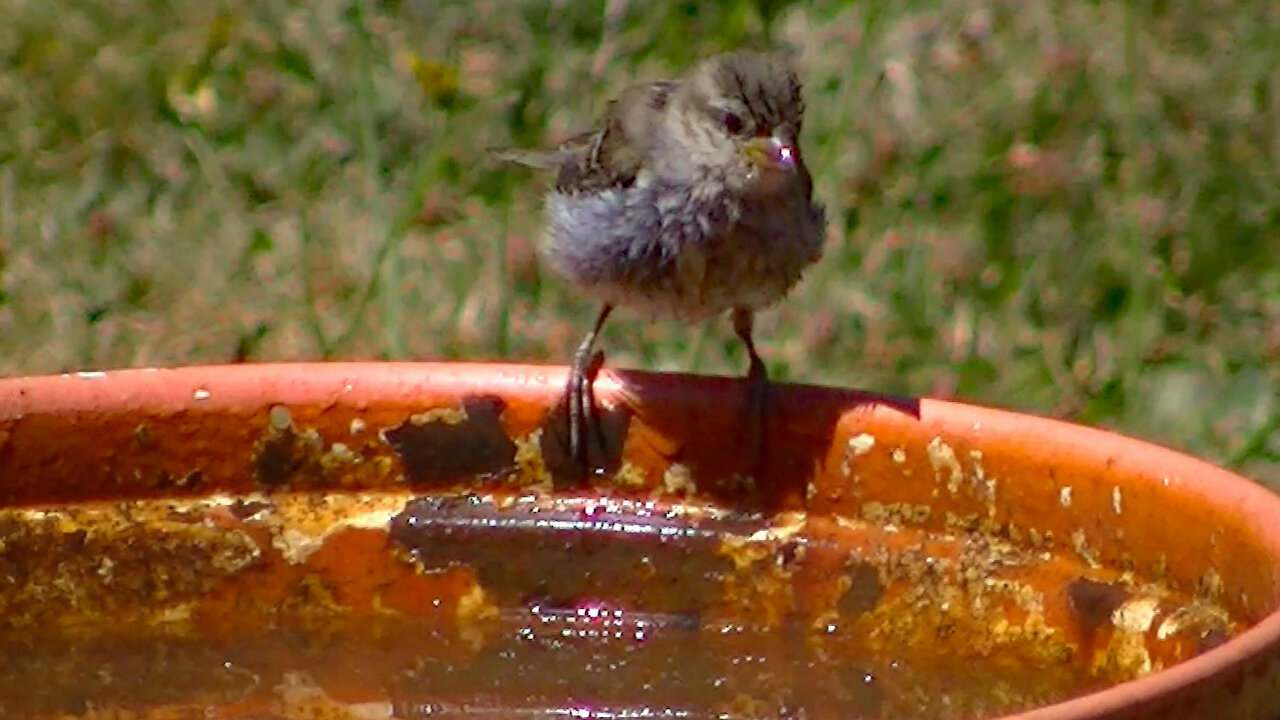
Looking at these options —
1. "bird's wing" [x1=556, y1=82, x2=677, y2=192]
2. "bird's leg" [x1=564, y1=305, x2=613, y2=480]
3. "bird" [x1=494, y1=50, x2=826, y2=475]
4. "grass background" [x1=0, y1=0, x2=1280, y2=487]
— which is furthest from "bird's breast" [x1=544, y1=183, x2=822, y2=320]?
"grass background" [x1=0, y1=0, x2=1280, y2=487]

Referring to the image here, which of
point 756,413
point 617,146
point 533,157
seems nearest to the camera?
point 756,413

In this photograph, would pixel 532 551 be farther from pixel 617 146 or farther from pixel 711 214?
pixel 617 146

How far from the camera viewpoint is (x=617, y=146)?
15.2 feet

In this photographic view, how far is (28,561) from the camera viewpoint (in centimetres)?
345

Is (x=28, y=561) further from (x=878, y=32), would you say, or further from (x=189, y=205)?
(x=878, y=32)

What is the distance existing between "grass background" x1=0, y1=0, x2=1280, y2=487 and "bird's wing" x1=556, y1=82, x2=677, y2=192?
0.63 meters

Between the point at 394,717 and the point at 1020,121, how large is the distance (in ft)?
10.9

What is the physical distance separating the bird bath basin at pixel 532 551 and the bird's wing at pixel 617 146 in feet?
2.99

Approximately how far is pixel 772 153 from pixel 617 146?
1.33ft

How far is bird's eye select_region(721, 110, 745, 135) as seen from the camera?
14.4 ft

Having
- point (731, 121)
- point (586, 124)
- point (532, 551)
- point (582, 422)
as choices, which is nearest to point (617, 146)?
point (731, 121)

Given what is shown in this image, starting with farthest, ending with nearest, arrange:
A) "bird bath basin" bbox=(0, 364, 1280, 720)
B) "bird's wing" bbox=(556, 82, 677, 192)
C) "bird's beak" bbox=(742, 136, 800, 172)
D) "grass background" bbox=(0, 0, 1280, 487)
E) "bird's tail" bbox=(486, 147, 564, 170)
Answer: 1. "grass background" bbox=(0, 0, 1280, 487)
2. "bird's tail" bbox=(486, 147, 564, 170)
3. "bird's wing" bbox=(556, 82, 677, 192)
4. "bird's beak" bbox=(742, 136, 800, 172)
5. "bird bath basin" bbox=(0, 364, 1280, 720)

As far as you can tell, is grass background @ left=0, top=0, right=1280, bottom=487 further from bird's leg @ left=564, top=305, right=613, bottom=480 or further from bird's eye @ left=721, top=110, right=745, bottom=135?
bird's leg @ left=564, top=305, right=613, bottom=480

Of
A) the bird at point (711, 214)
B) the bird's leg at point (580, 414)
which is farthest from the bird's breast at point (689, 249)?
the bird's leg at point (580, 414)
